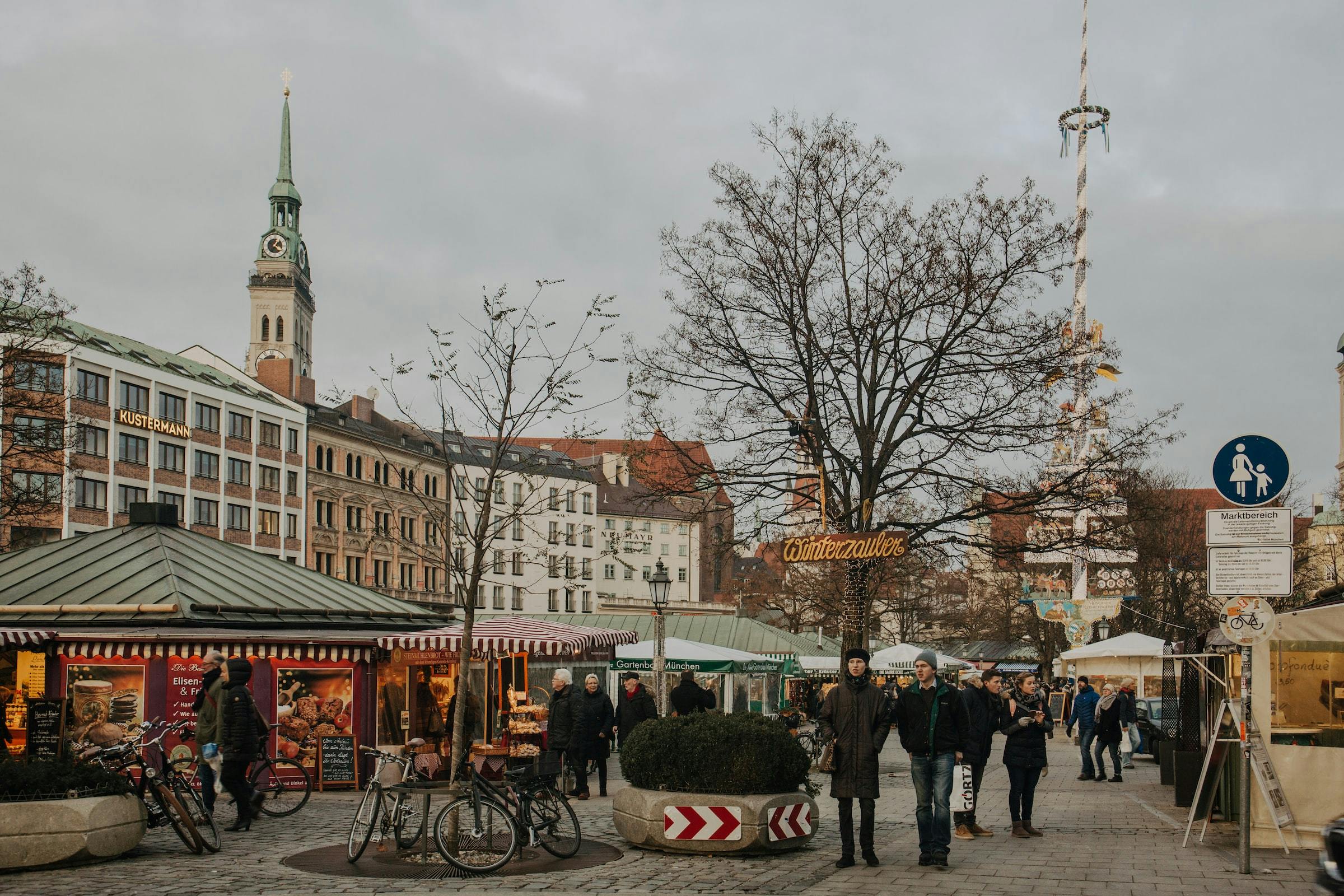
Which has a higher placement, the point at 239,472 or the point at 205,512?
the point at 239,472

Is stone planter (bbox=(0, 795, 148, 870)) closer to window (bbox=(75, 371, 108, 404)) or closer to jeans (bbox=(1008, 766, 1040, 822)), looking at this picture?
jeans (bbox=(1008, 766, 1040, 822))

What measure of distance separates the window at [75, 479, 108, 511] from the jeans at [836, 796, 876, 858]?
61270 millimetres

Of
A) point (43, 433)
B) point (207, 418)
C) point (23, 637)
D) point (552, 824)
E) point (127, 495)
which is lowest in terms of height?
point (552, 824)

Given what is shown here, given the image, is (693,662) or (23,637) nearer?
(23,637)

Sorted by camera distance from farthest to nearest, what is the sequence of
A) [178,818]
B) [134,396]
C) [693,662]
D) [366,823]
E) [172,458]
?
[172,458], [134,396], [693,662], [178,818], [366,823]

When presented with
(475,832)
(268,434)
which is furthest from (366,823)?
(268,434)

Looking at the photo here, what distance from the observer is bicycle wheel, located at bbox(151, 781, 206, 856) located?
41.9 ft

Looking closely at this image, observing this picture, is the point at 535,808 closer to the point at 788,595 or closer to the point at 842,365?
the point at 842,365

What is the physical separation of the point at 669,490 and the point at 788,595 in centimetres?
2388

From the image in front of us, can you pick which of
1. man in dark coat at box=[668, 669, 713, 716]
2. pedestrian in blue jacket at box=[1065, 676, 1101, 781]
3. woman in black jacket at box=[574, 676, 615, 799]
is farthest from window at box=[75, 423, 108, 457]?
woman in black jacket at box=[574, 676, 615, 799]

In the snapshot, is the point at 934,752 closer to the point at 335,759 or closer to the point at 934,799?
the point at 934,799

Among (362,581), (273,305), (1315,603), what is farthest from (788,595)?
(273,305)

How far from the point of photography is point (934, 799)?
40.8 feet

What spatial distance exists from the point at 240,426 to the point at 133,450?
950 centimetres
